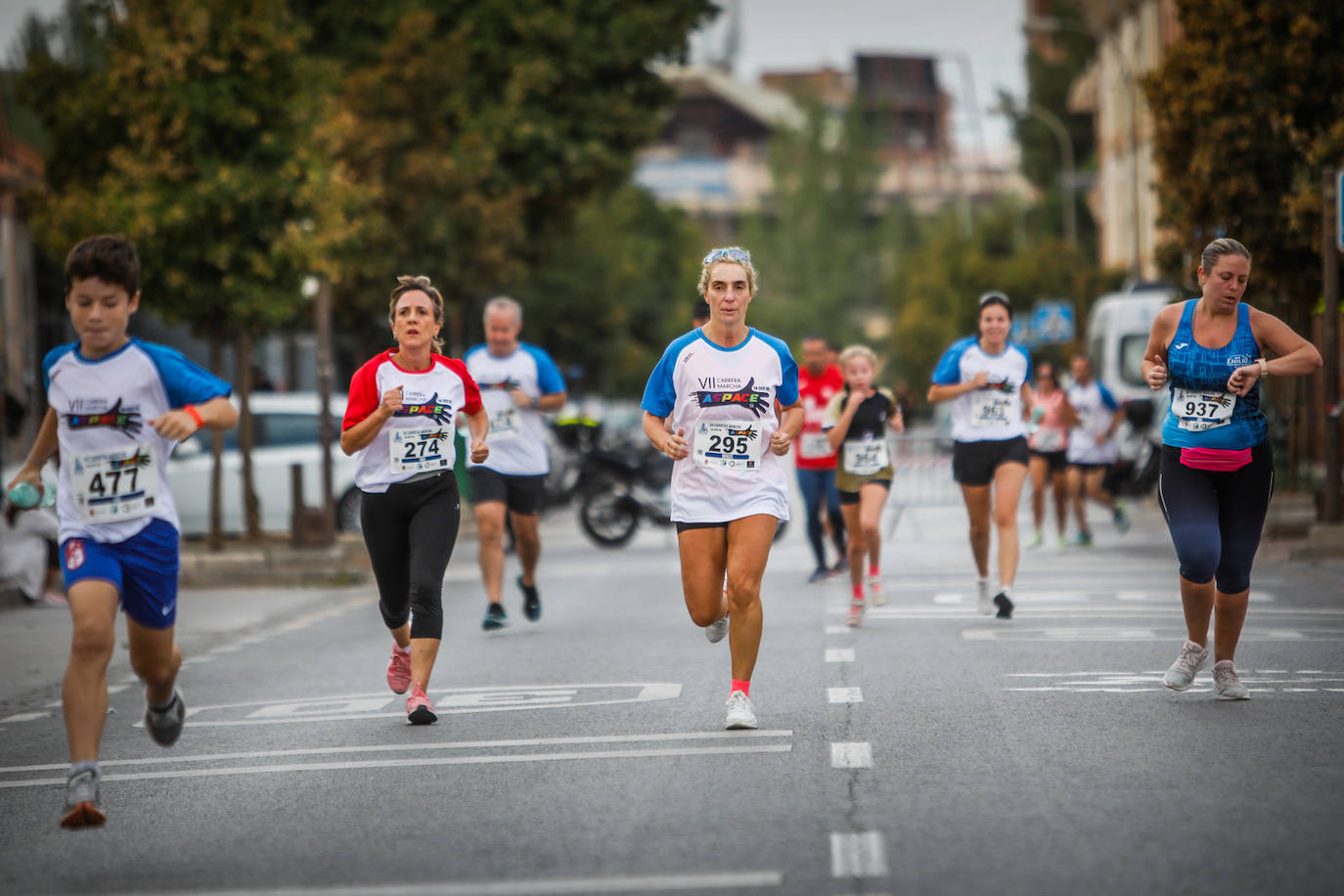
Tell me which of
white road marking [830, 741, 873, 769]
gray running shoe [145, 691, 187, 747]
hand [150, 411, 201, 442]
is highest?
hand [150, 411, 201, 442]

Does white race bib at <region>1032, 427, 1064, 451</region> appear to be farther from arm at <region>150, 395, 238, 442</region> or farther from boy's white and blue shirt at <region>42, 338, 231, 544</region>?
boy's white and blue shirt at <region>42, 338, 231, 544</region>

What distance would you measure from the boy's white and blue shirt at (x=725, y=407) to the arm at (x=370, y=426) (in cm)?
112

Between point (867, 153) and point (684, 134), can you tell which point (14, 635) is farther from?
point (684, 134)

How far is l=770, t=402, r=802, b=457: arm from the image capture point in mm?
8281

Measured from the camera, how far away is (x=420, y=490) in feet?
29.8

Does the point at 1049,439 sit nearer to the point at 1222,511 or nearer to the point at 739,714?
the point at 1222,511

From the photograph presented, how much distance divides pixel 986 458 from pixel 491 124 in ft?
67.9

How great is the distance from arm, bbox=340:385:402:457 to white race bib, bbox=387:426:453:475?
119mm

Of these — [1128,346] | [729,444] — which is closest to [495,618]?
[729,444]

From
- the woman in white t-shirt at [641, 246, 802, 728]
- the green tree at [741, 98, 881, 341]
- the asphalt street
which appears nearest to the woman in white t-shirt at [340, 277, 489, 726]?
the asphalt street

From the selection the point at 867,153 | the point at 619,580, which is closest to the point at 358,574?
the point at 619,580

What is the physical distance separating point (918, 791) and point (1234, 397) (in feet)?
8.99

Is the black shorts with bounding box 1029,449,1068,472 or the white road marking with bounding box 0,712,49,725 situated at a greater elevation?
the black shorts with bounding box 1029,449,1068,472

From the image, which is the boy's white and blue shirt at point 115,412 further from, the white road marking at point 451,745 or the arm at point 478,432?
the arm at point 478,432
